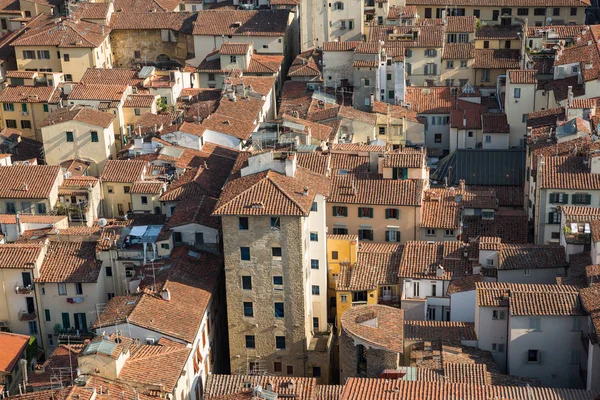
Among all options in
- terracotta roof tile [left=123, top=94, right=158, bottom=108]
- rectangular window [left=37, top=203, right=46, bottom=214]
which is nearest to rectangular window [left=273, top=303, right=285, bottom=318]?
rectangular window [left=37, top=203, right=46, bottom=214]

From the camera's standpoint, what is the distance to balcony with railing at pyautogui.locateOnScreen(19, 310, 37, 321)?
78.9 m

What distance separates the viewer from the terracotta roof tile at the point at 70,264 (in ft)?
256

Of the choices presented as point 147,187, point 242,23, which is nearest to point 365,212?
point 147,187

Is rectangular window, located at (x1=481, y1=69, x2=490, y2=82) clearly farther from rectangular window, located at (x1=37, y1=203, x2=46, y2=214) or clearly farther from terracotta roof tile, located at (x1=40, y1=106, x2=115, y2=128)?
rectangular window, located at (x1=37, y1=203, x2=46, y2=214)

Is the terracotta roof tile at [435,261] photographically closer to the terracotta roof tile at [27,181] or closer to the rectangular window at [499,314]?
the rectangular window at [499,314]

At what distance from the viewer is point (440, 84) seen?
117m

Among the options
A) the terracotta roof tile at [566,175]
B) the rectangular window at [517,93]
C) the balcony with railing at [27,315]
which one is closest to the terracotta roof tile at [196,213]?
the balcony with railing at [27,315]

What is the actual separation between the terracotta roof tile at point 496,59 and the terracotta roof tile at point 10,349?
61005 millimetres

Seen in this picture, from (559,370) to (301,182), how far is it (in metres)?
21.3

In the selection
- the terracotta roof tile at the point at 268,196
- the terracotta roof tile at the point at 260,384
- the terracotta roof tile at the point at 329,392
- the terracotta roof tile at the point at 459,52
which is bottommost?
the terracotta roof tile at the point at 329,392

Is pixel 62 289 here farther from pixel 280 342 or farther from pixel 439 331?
pixel 439 331

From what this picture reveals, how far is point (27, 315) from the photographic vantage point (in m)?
79.2

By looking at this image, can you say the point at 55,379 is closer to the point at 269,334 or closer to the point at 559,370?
the point at 269,334

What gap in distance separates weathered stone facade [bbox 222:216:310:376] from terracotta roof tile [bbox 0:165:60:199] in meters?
23.4
